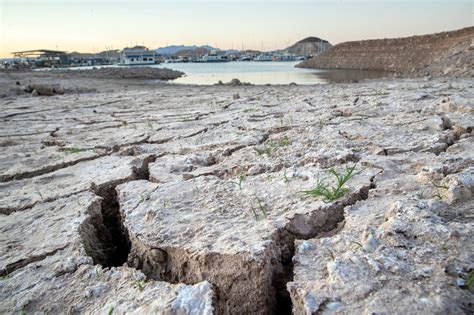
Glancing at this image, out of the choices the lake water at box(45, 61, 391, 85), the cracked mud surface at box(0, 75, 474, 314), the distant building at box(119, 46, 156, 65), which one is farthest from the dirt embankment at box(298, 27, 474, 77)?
the distant building at box(119, 46, 156, 65)

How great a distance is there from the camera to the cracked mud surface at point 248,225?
89 cm

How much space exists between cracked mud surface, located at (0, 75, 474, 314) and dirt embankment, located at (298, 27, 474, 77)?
9073 millimetres

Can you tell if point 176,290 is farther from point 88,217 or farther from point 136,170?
point 136,170

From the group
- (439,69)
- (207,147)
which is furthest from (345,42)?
(207,147)

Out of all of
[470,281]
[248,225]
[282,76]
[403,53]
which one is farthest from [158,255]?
[403,53]

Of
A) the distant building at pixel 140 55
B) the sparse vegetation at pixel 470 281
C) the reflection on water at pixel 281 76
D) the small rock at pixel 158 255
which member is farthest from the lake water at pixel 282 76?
the distant building at pixel 140 55

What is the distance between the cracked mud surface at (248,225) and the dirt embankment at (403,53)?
9.07 meters

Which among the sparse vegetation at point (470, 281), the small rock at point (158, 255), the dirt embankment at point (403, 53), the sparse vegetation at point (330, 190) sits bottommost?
the small rock at point (158, 255)

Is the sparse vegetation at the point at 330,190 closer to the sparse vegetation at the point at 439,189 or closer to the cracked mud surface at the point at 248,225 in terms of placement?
the cracked mud surface at the point at 248,225

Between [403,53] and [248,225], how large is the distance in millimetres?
23261

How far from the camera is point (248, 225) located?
1.20 m

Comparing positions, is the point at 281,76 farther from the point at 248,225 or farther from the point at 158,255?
the point at 158,255

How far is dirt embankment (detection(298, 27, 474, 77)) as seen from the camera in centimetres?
1213

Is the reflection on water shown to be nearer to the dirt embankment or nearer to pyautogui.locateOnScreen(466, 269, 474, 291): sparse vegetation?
the dirt embankment
